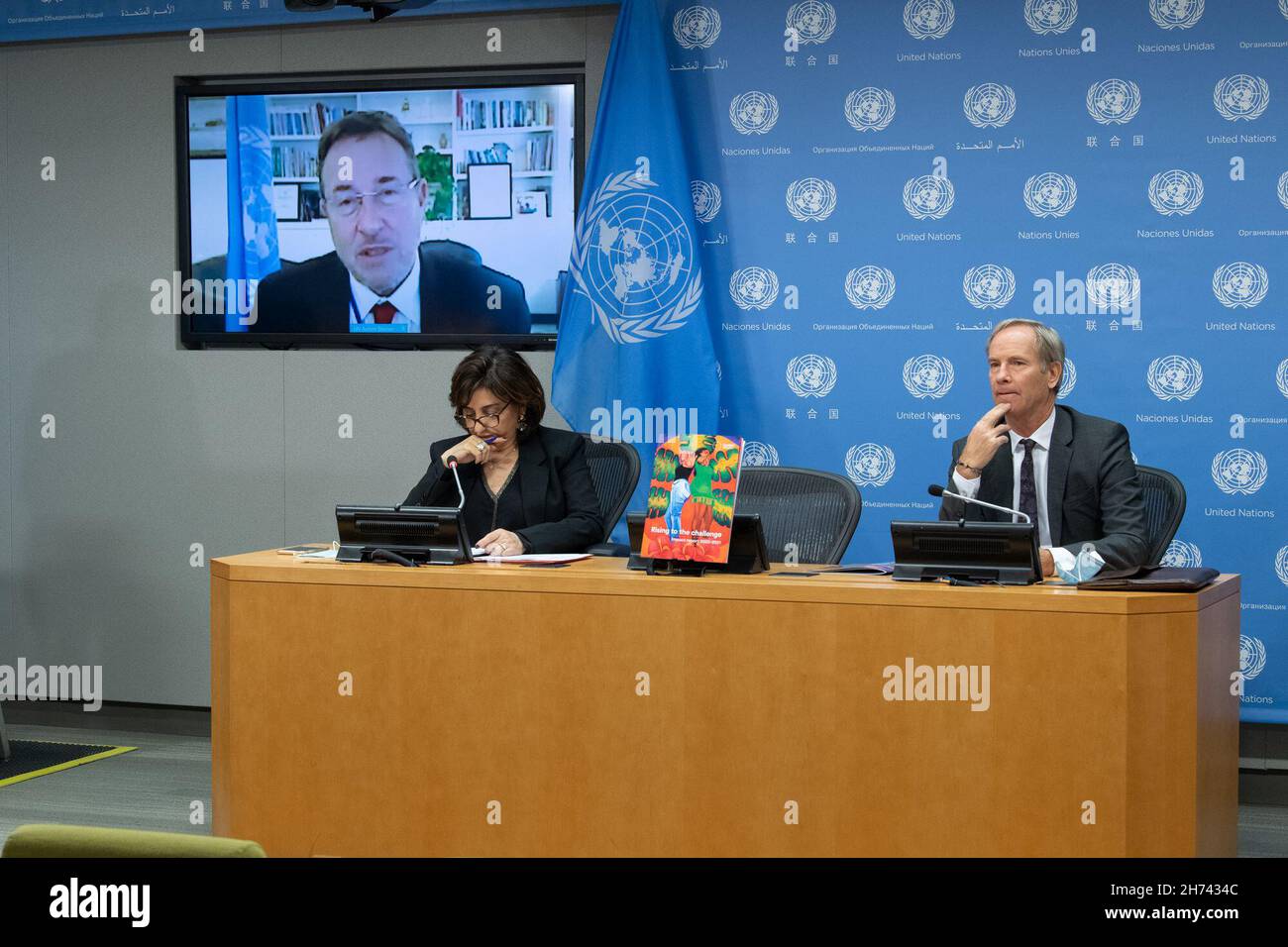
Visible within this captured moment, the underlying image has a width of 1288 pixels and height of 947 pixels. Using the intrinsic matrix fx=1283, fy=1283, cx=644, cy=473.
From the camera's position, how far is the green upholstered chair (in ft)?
3.68

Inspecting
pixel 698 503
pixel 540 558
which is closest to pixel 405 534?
pixel 540 558

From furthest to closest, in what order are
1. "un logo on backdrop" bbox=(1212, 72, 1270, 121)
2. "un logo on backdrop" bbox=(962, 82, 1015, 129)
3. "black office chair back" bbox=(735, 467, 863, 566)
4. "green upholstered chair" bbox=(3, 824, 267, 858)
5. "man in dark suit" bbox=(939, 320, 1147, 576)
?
1. "un logo on backdrop" bbox=(962, 82, 1015, 129)
2. "un logo on backdrop" bbox=(1212, 72, 1270, 121)
3. "black office chair back" bbox=(735, 467, 863, 566)
4. "man in dark suit" bbox=(939, 320, 1147, 576)
5. "green upholstered chair" bbox=(3, 824, 267, 858)

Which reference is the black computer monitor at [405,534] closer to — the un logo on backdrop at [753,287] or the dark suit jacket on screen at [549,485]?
the dark suit jacket on screen at [549,485]

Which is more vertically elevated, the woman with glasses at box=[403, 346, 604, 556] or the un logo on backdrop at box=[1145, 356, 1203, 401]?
the un logo on backdrop at box=[1145, 356, 1203, 401]

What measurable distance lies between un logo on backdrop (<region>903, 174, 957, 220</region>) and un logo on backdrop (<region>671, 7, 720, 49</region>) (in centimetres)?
90

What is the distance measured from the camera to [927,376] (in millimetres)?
4547

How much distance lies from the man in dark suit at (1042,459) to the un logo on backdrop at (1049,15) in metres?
1.53

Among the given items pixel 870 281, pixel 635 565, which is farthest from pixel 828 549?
pixel 870 281

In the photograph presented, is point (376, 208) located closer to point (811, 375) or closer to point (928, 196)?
point (811, 375)

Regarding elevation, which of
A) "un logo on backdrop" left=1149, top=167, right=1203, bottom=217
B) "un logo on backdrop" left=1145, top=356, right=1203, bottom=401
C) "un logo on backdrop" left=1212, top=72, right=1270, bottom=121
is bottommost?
"un logo on backdrop" left=1145, top=356, right=1203, bottom=401

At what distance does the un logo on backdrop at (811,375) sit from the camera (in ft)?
15.2

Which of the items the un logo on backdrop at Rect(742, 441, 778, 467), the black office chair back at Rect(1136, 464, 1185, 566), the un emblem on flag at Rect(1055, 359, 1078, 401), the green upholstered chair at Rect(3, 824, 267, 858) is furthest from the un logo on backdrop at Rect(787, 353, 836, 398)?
the green upholstered chair at Rect(3, 824, 267, 858)

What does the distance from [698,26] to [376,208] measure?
1420mm

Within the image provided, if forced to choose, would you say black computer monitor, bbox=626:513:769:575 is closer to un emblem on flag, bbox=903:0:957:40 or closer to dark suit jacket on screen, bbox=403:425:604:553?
dark suit jacket on screen, bbox=403:425:604:553
